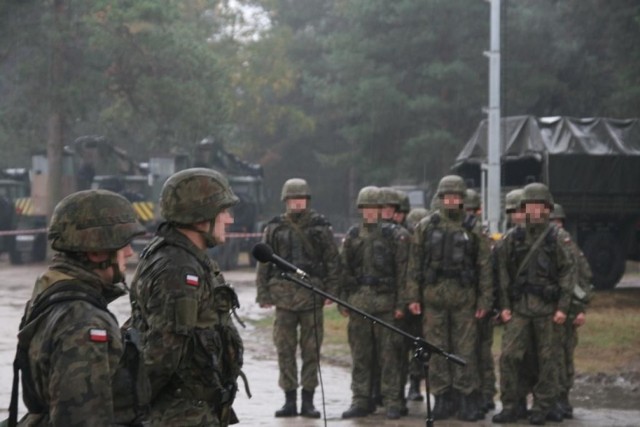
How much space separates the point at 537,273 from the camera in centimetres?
1170

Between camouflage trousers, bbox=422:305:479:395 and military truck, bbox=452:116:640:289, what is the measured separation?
12238 millimetres

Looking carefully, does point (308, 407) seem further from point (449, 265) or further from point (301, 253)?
point (449, 265)

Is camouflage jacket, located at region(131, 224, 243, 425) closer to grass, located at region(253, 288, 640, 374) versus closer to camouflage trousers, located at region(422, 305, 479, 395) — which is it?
camouflage trousers, located at region(422, 305, 479, 395)

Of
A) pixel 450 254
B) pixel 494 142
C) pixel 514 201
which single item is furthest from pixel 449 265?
pixel 494 142

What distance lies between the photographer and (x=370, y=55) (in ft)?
144

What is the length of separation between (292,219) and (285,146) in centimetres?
4509

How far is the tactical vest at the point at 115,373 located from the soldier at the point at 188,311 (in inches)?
39.0

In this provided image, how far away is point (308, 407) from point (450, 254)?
1.86 meters

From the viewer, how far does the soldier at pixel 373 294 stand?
1212 centimetres

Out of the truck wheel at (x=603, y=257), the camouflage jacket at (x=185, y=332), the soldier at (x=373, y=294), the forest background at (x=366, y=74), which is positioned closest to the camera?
the camouflage jacket at (x=185, y=332)

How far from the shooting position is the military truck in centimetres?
2416

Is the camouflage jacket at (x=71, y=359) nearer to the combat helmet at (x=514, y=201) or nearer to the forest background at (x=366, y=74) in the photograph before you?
the combat helmet at (x=514, y=201)

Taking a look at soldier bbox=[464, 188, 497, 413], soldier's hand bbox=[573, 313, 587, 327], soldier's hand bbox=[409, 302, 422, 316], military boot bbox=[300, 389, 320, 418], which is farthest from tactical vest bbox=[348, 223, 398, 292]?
soldier's hand bbox=[573, 313, 587, 327]

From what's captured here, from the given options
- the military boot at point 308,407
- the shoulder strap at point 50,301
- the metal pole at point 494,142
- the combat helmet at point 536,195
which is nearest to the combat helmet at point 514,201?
the combat helmet at point 536,195
